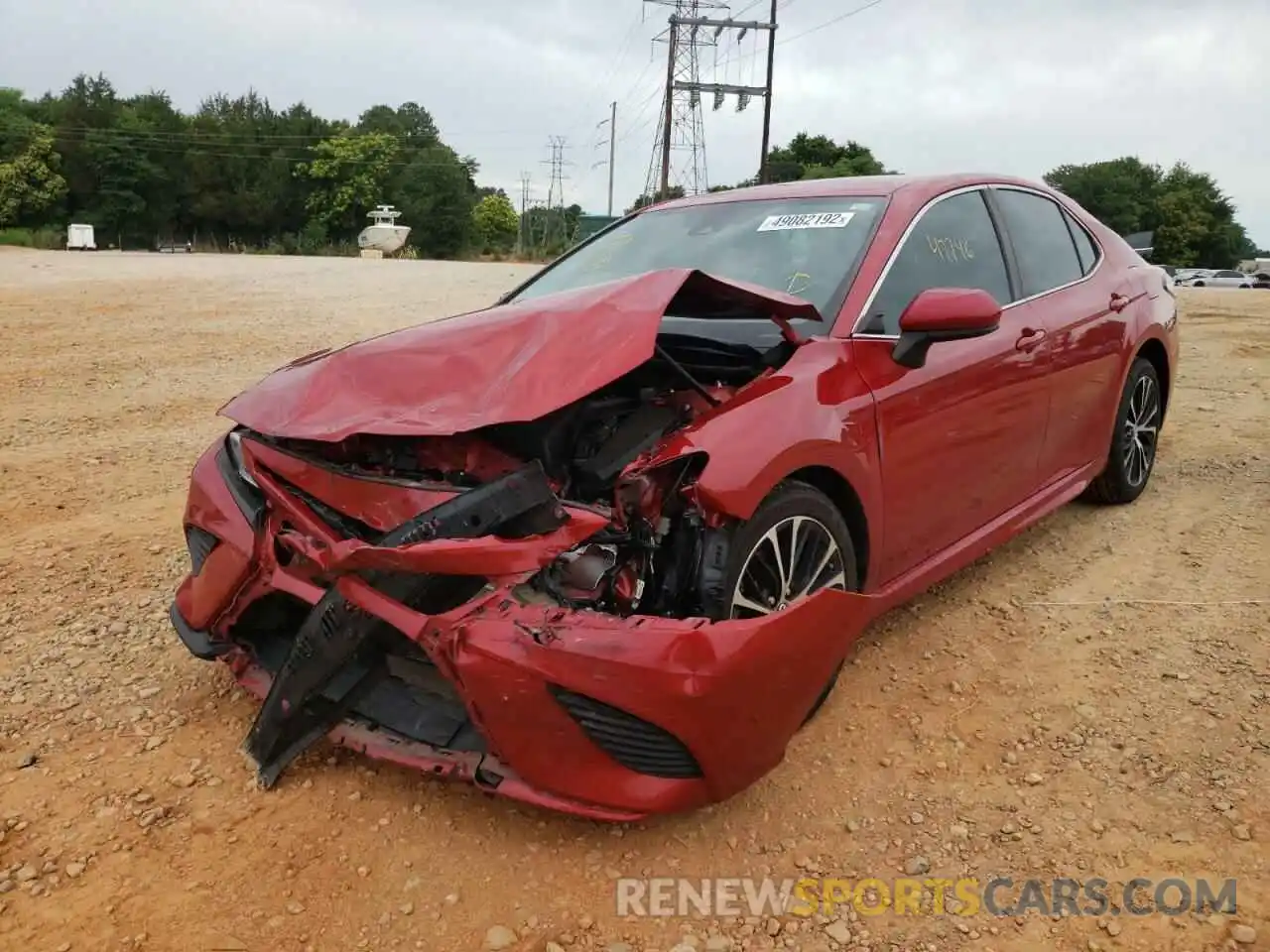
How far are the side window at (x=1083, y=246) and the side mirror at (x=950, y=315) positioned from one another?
1699mm

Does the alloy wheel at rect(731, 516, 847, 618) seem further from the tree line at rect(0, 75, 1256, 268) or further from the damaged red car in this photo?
the tree line at rect(0, 75, 1256, 268)

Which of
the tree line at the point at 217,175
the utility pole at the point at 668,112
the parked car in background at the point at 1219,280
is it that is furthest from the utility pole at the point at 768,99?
the tree line at the point at 217,175

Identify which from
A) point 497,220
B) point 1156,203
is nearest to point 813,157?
point 1156,203

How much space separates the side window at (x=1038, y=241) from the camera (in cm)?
374

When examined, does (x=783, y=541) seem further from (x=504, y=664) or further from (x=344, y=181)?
(x=344, y=181)

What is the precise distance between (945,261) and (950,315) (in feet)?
2.37

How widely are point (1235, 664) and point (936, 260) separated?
1.66 metres

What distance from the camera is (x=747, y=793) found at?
8.02ft

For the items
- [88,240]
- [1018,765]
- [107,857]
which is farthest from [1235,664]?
[88,240]

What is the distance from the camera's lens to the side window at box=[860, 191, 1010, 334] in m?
3.00

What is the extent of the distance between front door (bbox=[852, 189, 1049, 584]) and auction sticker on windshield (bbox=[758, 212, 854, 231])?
0.24 m

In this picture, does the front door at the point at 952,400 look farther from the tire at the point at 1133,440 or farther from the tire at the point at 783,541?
the tire at the point at 1133,440

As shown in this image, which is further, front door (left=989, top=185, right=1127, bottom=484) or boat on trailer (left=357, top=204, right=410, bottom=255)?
boat on trailer (left=357, top=204, right=410, bottom=255)

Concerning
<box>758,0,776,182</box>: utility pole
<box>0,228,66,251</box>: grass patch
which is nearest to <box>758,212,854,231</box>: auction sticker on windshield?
<box>758,0,776,182</box>: utility pole
